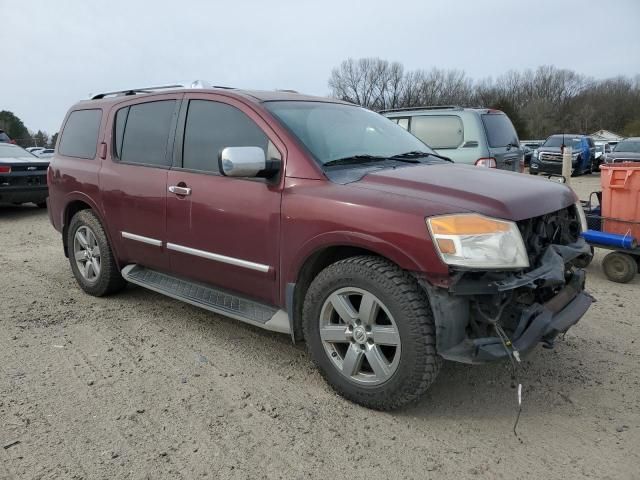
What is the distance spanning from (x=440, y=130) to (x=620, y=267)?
3623mm

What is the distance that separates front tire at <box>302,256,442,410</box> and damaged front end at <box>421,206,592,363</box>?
0.38ft

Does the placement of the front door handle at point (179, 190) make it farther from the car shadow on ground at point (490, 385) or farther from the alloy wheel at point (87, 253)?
the alloy wheel at point (87, 253)

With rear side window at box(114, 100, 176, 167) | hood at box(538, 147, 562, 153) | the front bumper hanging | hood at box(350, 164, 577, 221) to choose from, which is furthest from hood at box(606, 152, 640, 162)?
rear side window at box(114, 100, 176, 167)

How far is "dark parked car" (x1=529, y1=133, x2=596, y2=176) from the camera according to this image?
20.6 metres

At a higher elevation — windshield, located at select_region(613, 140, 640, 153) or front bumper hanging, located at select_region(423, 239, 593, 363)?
windshield, located at select_region(613, 140, 640, 153)

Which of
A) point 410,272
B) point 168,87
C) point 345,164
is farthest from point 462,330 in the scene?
point 168,87

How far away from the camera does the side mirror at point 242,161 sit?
119 inches

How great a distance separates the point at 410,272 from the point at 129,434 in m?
1.70

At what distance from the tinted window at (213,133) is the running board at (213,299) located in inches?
35.5

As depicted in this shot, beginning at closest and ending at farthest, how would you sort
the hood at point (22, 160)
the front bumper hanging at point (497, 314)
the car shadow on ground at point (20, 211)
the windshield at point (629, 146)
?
the front bumper hanging at point (497, 314) < the hood at point (22, 160) < the car shadow on ground at point (20, 211) < the windshield at point (629, 146)

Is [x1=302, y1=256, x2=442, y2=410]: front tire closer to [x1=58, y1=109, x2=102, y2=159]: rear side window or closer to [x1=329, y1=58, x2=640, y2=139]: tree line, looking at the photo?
[x1=58, y1=109, x2=102, y2=159]: rear side window

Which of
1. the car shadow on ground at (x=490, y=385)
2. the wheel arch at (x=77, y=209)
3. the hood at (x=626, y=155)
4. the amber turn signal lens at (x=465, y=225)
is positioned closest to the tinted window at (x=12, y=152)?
the wheel arch at (x=77, y=209)

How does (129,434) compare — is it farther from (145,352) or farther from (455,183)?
(455,183)

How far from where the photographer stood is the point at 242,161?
3035 mm
